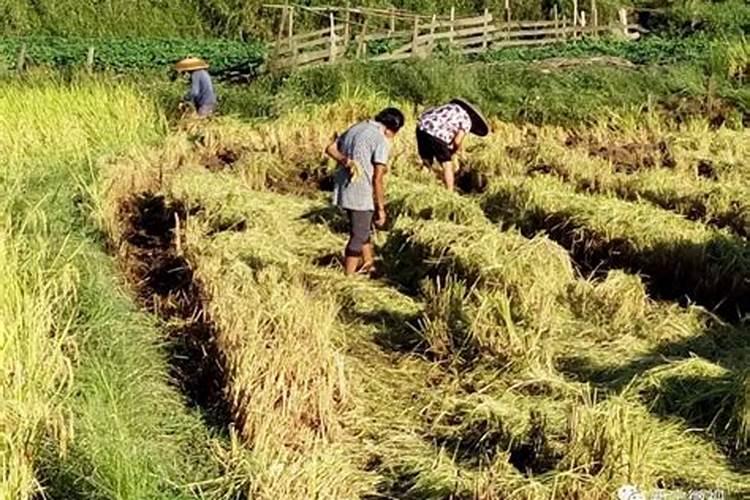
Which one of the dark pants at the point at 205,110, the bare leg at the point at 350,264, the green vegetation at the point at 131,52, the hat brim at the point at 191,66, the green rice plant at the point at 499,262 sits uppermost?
the hat brim at the point at 191,66

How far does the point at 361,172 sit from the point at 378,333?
4.12 feet

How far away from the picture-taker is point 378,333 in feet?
17.7

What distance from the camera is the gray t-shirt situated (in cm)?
626

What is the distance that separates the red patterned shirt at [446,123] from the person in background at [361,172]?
187 centimetres

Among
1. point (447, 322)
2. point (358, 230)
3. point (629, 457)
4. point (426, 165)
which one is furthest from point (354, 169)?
point (629, 457)

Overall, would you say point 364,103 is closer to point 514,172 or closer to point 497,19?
point 514,172

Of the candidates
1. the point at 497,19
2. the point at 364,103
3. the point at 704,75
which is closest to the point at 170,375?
the point at 364,103

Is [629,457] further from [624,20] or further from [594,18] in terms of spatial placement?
[624,20]

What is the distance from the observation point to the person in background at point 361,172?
6.27 m

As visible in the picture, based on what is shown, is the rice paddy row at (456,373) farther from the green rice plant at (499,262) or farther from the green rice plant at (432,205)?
the green rice plant at (432,205)

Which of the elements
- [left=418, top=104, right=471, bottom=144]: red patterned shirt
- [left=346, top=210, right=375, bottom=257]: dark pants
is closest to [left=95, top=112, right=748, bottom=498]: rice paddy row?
[left=346, top=210, right=375, bottom=257]: dark pants

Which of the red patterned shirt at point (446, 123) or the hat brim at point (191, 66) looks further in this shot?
the hat brim at point (191, 66)

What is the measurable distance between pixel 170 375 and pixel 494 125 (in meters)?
6.90

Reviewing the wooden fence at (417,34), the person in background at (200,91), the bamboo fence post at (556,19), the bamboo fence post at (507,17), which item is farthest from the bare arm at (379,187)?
the bamboo fence post at (556,19)
